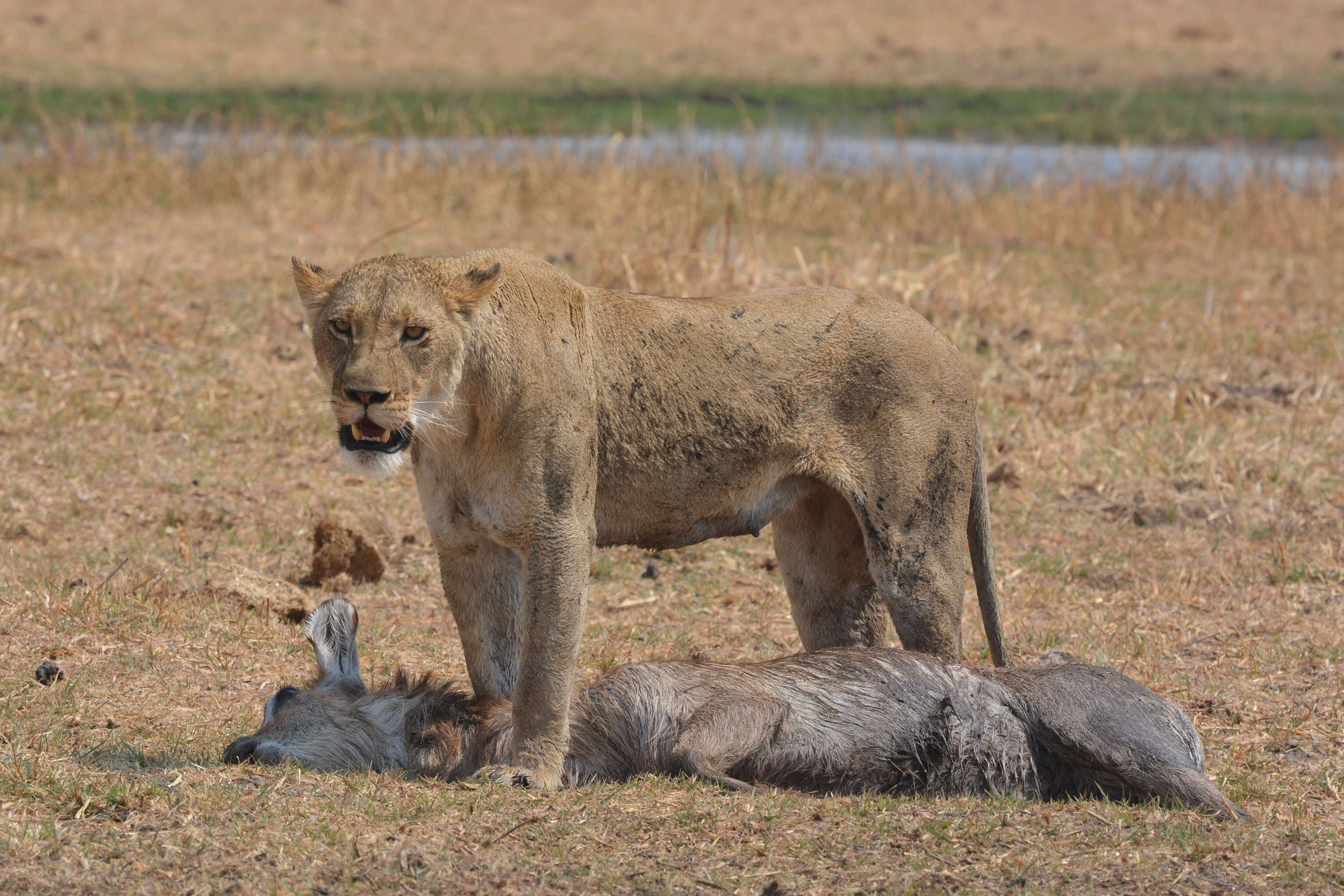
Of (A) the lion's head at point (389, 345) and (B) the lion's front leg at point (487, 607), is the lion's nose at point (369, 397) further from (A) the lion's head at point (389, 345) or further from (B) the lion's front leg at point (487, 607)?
(B) the lion's front leg at point (487, 607)

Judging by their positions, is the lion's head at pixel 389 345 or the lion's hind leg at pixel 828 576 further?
the lion's hind leg at pixel 828 576

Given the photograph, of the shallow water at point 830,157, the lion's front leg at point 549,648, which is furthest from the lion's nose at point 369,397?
the shallow water at point 830,157

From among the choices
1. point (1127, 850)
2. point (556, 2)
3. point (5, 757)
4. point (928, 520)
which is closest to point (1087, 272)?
point (928, 520)

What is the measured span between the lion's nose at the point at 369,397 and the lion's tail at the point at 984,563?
7.76 feet

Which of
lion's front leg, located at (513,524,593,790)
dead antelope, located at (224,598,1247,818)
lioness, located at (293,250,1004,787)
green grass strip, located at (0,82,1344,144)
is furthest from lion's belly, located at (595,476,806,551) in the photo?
green grass strip, located at (0,82,1344,144)

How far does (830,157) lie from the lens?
16688 mm

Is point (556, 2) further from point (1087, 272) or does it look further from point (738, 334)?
point (738, 334)

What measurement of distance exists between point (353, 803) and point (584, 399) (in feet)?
4.74

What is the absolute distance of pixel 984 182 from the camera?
1568 centimetres

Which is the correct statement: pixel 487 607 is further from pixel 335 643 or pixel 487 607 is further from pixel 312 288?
pixel 312 288

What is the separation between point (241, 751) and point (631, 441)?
1.62m

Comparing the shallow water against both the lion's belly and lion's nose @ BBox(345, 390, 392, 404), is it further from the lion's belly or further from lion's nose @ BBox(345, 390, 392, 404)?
lion's nose @ BBox(345, 390, 392, 404)

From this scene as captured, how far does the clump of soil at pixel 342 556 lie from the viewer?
6953 mm

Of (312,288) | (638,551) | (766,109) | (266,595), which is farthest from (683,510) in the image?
(766,109)
